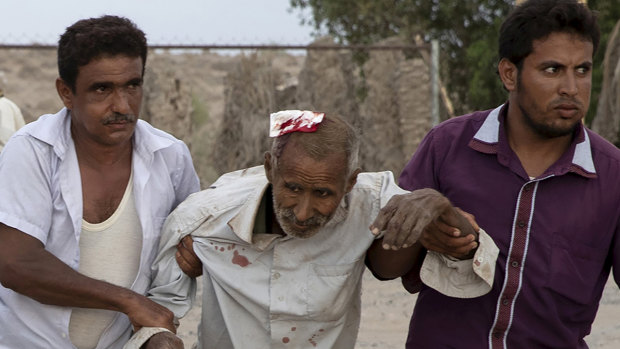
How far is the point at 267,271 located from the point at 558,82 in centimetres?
117

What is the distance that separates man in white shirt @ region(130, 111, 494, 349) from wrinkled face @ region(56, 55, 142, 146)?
1.20 ft

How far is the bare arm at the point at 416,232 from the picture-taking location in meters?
2.50

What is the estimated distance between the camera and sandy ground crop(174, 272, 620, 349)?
613 cm

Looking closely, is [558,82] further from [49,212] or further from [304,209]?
[49,212]

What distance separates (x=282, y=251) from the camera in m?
2.96

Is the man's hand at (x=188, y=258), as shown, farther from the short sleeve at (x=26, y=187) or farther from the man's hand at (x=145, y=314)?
the short sleeve at (x=26, y=187)

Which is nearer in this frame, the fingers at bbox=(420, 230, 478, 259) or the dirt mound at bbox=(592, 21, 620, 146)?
the fingers at bbox=(420, 230, 478, 259)

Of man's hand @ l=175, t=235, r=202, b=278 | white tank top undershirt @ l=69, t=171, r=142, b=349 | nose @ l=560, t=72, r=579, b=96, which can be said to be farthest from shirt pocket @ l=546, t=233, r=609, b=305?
white tank top undershirt @ l=69, t=171, r=142, b=349

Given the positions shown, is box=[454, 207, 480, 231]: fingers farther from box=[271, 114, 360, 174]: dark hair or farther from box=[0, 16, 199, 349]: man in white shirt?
box=[0, 16, 199, 349]: man in white shirt

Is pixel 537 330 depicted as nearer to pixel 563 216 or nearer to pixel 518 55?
pixel 563 216

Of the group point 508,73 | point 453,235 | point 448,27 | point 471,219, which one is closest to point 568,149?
point 508,73

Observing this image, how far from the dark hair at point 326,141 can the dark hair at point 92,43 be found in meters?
0.61

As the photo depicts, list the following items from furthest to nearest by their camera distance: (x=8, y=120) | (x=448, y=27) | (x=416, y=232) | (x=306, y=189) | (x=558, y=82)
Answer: (x=448, y=27)
(x=8, y=120)
(x=558, y=82)
(x=306, y=189)
(x=416, y=232)

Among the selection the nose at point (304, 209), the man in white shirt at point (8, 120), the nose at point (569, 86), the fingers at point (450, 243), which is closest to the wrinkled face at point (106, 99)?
the nose at point (304, 209)
